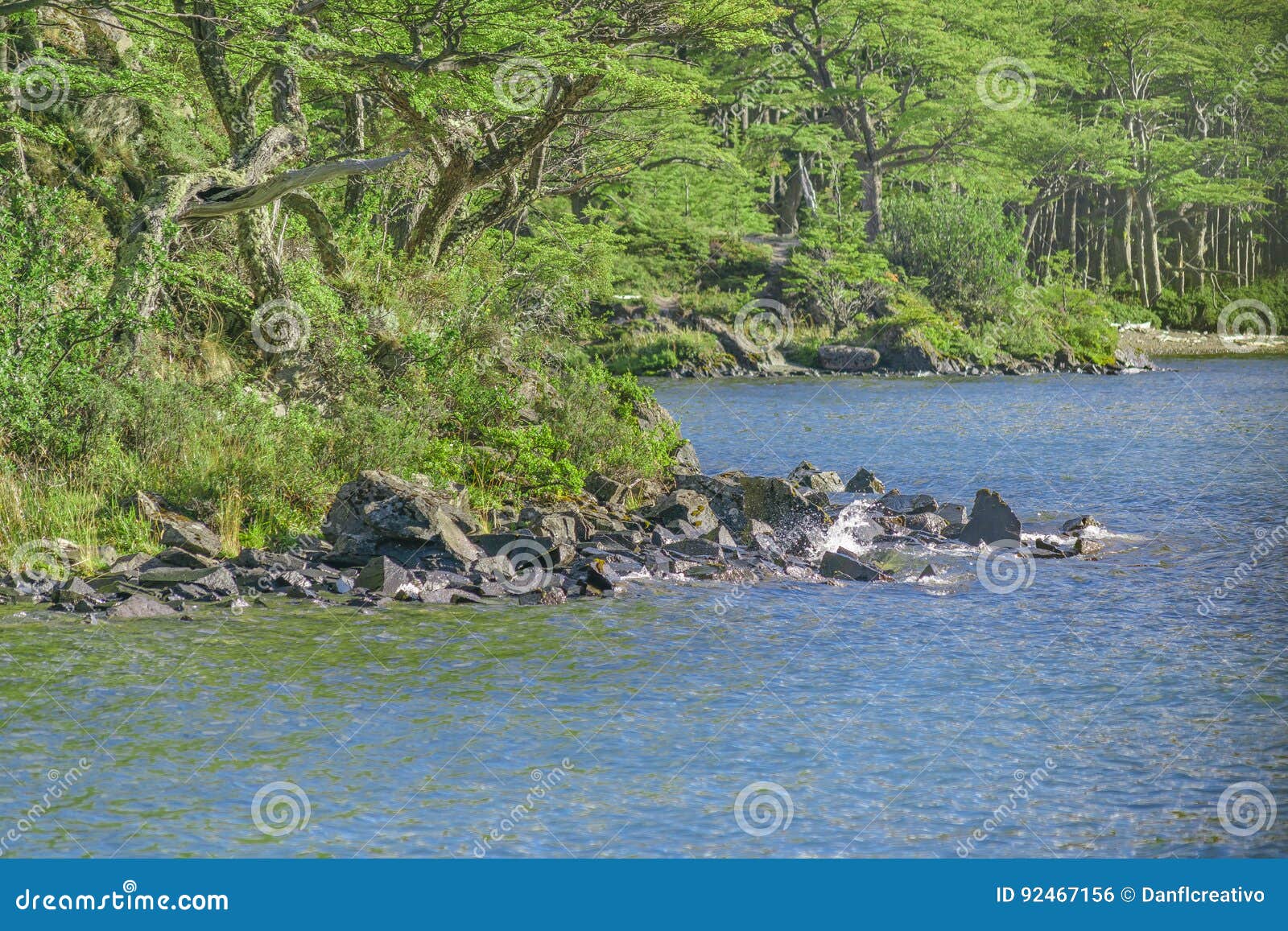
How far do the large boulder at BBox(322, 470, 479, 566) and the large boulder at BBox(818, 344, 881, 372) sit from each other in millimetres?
35574

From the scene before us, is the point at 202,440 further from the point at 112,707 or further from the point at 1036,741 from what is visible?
the point at 1036,741

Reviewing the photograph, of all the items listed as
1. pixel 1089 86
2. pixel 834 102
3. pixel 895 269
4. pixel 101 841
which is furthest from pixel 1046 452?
pixel 1089 86

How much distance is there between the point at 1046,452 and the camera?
86.8ft

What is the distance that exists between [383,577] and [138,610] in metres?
2.35

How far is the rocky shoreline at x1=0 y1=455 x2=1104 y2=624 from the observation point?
13242mm

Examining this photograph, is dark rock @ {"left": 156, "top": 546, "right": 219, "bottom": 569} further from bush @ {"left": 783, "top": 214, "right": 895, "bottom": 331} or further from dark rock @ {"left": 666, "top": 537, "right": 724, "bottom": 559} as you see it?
bush @ {"left": 783, "top": 214, "right": 895, "bottom": 331}

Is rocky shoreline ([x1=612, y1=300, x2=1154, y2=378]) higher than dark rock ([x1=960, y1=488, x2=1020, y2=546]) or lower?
lower

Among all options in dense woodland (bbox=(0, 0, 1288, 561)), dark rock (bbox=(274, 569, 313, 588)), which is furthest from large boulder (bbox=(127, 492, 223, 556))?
dark rock (bbox=(274, 569, 313, 588))

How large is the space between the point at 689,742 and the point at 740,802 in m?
1.16

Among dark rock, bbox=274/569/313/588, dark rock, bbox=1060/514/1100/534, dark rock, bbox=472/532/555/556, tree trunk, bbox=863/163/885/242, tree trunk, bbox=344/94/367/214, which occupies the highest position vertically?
tree trunk, bbox=344/94/367/214

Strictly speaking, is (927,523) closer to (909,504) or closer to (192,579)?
(909,504)

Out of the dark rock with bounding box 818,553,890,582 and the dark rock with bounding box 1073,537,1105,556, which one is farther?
the dark rock with bounding box 1073,537,1105,556

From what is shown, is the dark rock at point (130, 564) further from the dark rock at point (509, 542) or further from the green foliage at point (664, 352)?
the green foliage at point (664, 352)

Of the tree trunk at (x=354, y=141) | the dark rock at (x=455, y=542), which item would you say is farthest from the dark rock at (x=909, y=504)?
the tree trunk at (x=354, y=141)
